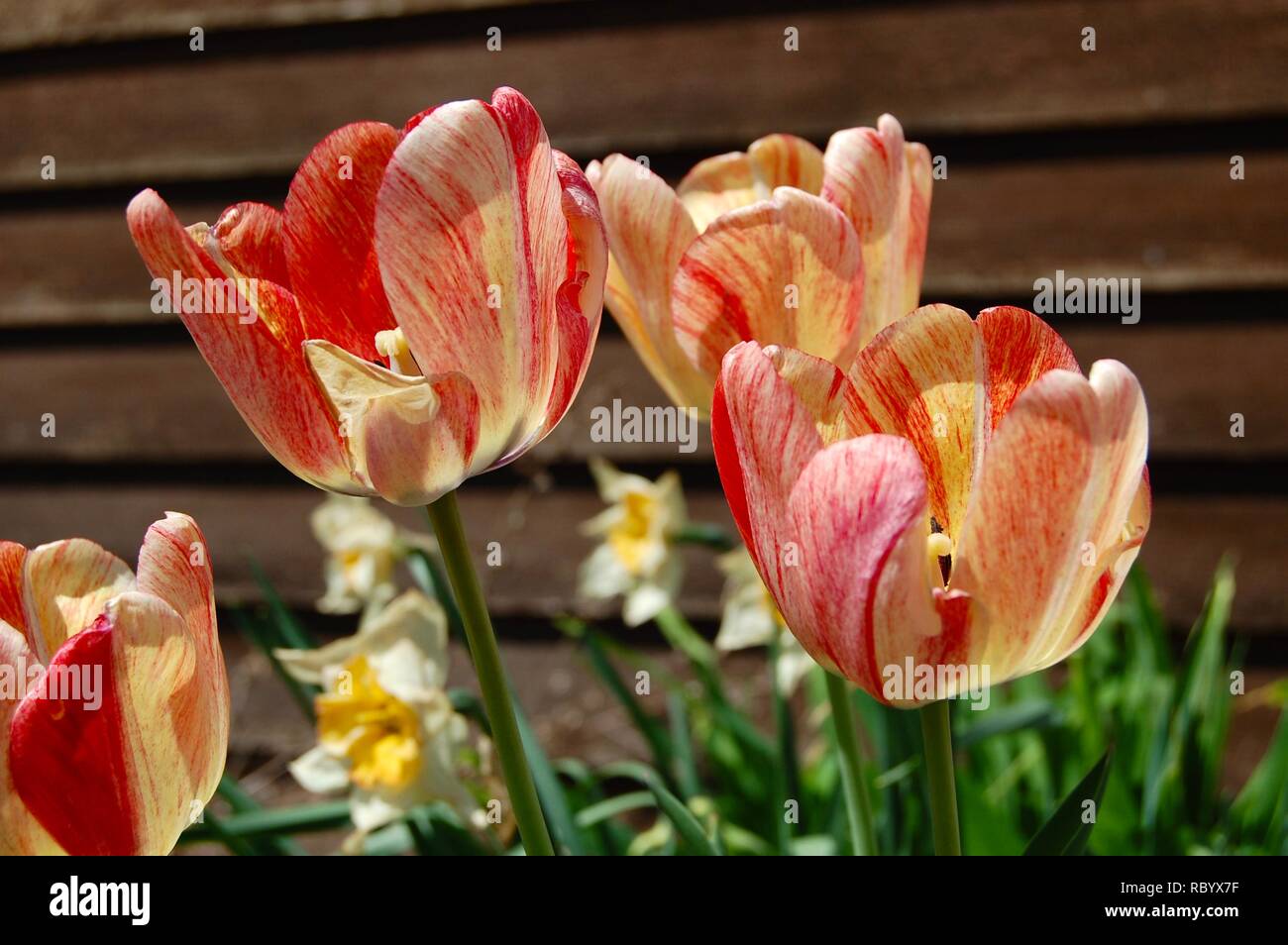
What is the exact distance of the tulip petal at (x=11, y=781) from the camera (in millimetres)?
280

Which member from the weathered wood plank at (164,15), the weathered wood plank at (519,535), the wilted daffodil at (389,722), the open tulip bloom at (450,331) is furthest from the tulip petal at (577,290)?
the weathered wood plank at (164,15)

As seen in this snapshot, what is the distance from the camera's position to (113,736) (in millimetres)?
281

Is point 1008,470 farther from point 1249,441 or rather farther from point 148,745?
point 1249,441

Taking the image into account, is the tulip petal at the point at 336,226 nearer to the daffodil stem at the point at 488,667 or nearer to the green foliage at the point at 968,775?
the daffodil stem at the point at 488,667

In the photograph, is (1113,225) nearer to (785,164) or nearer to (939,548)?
(785,164)

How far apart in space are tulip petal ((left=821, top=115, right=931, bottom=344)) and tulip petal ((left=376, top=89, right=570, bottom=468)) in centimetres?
16

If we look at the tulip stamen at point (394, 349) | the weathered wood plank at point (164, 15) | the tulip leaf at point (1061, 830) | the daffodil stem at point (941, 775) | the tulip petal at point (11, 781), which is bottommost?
the tulip leaf at point (1061, 830)

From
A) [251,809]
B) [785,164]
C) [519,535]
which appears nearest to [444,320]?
[785,164]

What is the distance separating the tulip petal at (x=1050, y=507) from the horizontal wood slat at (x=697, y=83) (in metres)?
1.33

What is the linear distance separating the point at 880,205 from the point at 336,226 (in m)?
0.21

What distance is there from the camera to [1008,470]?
29cm

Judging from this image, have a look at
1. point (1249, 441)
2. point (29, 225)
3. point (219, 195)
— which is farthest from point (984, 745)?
point (29, 225)

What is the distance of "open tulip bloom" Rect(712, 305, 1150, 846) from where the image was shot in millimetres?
278

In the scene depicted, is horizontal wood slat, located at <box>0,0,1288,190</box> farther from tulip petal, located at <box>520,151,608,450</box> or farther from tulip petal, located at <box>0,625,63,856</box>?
tulip petal, located at <box>0,625,63,856</box>
